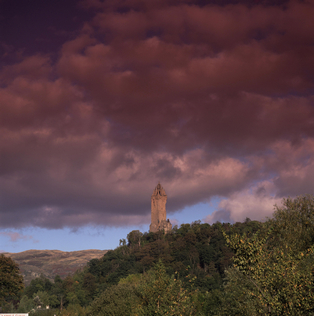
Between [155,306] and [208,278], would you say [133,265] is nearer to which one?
[208,278]

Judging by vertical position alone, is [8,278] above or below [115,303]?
above

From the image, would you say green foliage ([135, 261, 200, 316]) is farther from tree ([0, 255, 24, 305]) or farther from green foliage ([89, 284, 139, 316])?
tree ([0, 255, 24, 305])

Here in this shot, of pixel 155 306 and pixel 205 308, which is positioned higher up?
pixel 155 306

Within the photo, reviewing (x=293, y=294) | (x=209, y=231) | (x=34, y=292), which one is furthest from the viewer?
(x=209, y=231)

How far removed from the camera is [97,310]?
61.2m

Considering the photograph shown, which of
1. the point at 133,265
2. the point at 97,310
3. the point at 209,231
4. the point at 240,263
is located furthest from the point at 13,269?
the point at 209,231

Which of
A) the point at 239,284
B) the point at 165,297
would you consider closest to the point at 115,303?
the point at 239,284

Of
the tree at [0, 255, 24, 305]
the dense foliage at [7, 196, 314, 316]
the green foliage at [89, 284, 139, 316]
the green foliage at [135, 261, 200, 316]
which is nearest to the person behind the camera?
the dense foliage at [7, 196, 314, 316]

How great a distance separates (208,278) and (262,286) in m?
120

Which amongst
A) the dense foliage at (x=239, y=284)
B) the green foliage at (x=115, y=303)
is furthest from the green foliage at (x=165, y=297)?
the green foliage at (x=115, y=303)

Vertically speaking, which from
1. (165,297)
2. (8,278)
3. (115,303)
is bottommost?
(115,303)

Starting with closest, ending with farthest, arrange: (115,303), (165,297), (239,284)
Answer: (165,297) → (239,284) → (115,303)

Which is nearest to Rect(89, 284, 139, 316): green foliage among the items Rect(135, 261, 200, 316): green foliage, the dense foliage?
the dense foliage

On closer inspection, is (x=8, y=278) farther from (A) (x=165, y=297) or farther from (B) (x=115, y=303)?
(A) (x=165, y=297)
